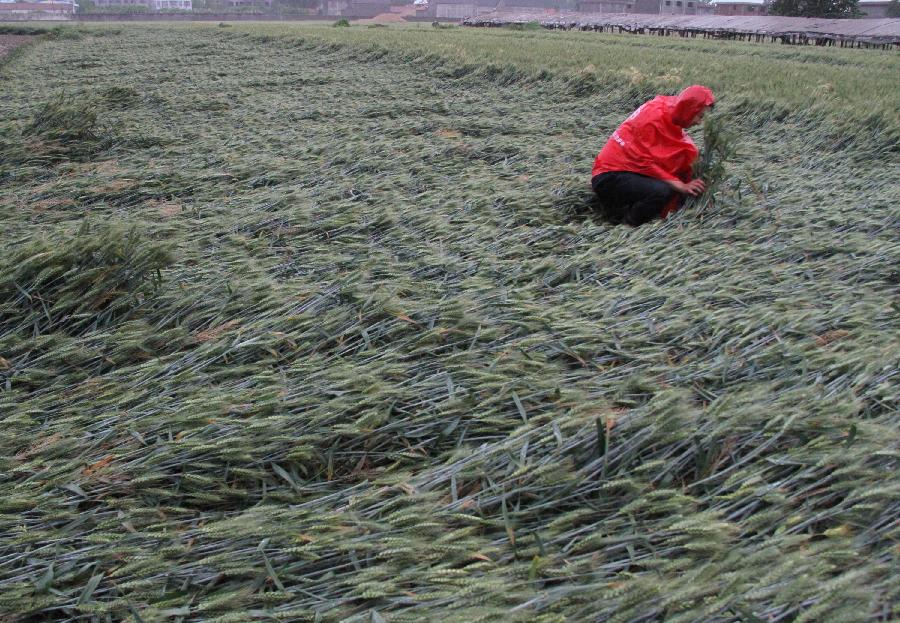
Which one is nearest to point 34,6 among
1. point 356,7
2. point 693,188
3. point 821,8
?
point 356,7

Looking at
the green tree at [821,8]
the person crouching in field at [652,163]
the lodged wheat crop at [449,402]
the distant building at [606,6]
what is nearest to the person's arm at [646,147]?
the person crouching in field at [652,163]

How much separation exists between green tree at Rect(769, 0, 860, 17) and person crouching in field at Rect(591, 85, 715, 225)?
155 feet

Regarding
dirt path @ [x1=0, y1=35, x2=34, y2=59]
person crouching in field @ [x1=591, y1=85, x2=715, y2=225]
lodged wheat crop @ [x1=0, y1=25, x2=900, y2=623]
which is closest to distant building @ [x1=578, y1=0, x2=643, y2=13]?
dirt path @ [x1=0, y1=35, x2=34, y2=59]

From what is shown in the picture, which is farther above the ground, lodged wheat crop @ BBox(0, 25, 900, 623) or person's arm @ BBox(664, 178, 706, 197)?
person's arm @ BBox(664, 178, 706, 197)

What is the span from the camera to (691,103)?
5168mm

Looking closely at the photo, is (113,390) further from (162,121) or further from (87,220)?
(162,121)

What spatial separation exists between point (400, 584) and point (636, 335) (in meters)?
1.61

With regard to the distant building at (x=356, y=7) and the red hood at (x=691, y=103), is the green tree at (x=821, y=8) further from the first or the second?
the red hood at (x=691, y=103)

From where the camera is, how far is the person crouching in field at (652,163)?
5211mm

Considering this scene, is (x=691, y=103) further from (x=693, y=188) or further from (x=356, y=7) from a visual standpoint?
(x=356, y=7)

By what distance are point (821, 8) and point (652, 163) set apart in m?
47.4

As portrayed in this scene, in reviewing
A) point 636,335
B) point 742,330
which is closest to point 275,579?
point 636,335

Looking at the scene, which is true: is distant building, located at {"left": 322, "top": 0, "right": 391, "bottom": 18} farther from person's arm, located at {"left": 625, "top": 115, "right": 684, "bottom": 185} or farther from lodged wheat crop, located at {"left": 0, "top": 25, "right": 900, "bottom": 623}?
lodged wheat crop, located at {"left": 0, "top": 25, "right": 900, "bottom": 623}

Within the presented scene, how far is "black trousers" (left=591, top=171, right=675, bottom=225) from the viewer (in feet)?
17.1
